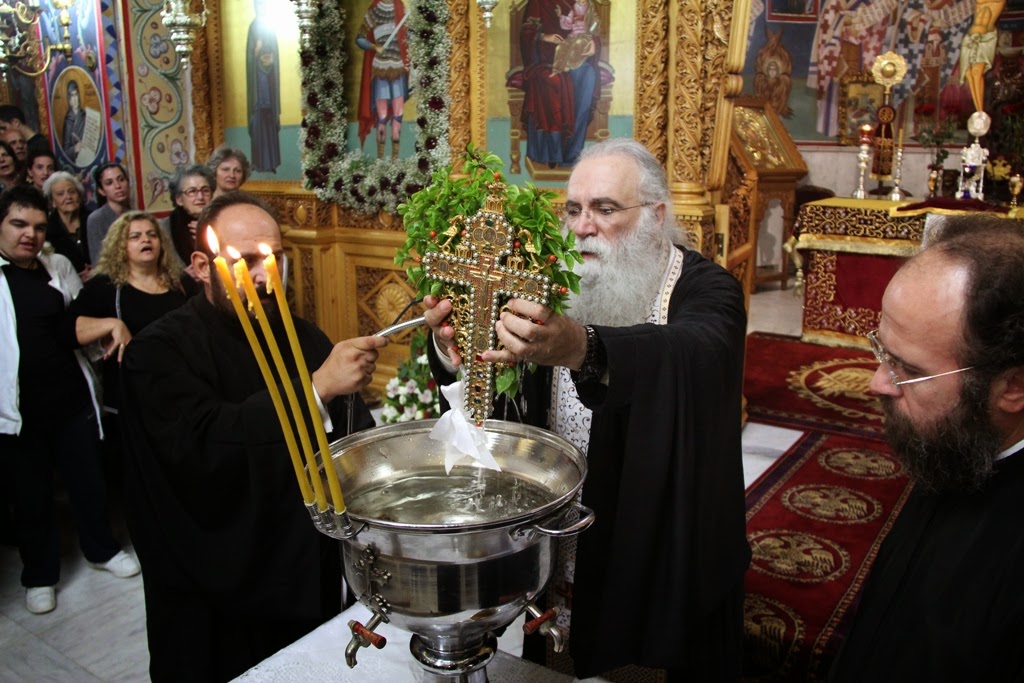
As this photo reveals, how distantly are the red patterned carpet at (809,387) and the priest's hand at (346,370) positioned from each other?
4568 mm

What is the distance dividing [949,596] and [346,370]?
4.49 feet

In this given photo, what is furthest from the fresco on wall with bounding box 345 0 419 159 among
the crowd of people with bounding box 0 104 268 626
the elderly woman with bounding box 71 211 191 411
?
the elderly woman with bounding box 71 211 191 411

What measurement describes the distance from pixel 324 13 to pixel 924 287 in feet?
20.6

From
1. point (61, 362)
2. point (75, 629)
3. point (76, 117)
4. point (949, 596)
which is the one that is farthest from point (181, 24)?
point (949, 596)

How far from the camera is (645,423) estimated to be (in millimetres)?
1961

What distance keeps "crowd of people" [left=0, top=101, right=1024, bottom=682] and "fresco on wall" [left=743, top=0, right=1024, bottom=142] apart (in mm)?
10638

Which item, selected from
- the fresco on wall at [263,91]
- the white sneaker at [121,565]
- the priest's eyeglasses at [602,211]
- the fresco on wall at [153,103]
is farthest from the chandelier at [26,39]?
the priest's eyeglasses at [602,211]

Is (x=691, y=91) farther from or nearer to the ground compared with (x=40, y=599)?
farther from the ground

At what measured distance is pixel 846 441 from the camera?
5656 mm

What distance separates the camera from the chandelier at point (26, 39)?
6812 millimetres

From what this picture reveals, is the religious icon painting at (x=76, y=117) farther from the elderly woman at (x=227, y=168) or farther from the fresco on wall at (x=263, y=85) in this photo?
the elderly woman at (x=227, y=168)

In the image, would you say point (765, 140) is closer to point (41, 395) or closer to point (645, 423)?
point (41, 395)

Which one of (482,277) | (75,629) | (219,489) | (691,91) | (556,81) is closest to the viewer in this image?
(482,277)

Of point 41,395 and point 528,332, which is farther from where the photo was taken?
point 41,395
